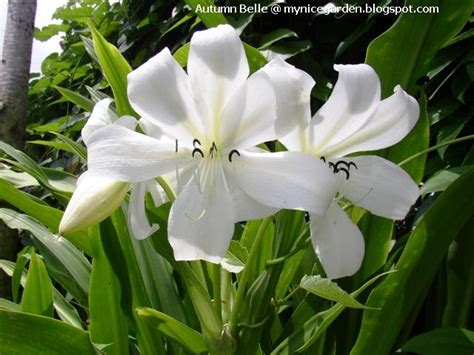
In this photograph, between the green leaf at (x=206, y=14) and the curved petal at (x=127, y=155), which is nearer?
the curved petal at (x=127, y=155)

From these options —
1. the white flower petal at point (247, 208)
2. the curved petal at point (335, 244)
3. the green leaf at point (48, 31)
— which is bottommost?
the curved petal at point (335, 244)

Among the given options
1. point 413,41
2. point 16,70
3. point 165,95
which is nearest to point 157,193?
point 165,95

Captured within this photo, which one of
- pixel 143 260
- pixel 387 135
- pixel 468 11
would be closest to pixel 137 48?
pixel 143 260

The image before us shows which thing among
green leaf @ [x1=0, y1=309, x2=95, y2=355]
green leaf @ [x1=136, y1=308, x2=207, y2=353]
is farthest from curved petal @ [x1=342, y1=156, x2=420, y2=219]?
green leaf @ [x1=0, y1=309, x2=95, y2=355]

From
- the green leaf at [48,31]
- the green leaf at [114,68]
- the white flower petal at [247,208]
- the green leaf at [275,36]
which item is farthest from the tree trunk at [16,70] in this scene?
the white flower petal at [247,208]

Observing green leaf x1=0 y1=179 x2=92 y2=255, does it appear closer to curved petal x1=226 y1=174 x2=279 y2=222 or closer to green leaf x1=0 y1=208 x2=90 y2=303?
green leaf x1=0 y1=208 x2=90 y2=303

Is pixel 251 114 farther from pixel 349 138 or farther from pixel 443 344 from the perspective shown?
pixel 443 344

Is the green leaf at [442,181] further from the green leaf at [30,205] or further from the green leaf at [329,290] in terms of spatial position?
the green leaf at [30,205]
